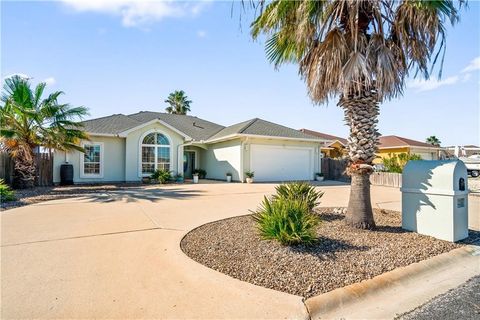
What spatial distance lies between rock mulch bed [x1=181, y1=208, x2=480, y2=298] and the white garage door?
42.9ft

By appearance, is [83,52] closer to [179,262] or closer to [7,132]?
[7,132]

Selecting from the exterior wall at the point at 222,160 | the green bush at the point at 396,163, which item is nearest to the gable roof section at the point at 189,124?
the exterior wall at the point at 222,160

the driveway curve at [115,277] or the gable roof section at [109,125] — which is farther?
the gable roof section at [109,125]

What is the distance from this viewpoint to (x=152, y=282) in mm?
3732

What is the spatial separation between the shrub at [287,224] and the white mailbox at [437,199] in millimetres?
2723

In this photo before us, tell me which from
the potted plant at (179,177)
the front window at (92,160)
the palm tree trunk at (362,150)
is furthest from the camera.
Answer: the potted plant at (179,177)

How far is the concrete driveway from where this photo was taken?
3.09 metres

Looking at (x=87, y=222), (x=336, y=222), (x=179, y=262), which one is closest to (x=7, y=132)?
(x=87, y=222)

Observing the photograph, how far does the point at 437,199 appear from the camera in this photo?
588 centimetres

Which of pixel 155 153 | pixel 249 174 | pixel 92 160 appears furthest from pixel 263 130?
pixel 92 160

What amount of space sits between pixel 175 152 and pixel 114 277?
51.9 ft

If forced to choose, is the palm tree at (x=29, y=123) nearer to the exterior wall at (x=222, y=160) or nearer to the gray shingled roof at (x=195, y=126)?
the gray shingled roof at (x=195, y=126)

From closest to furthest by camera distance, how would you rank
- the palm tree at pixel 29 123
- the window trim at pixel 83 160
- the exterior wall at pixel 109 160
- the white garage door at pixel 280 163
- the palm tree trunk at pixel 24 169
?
the palm tree at pixel 29 123
the palm tree trunk at pixel 24 169
the exterior wall at pixel 109 160
the window trim at pixel 83 160
the white garage door at pixel 280 163

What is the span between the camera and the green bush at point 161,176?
17.6 metres
